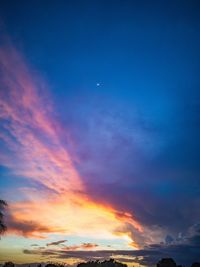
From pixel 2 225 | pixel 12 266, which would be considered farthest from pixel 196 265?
pixel 2 225

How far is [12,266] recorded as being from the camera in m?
98.1

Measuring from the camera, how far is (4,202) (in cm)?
4966

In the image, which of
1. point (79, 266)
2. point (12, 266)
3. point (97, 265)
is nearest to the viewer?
point (12, 266)

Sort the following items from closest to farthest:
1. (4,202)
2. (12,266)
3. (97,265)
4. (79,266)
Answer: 1. (4,202)
2. (12,266)
3. (97,265)
4. (79,266)

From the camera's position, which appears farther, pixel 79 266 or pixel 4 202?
pixel 79 266

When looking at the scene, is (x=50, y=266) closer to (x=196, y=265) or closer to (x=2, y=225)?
(x=196, y=265)

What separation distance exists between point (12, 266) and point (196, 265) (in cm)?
6874

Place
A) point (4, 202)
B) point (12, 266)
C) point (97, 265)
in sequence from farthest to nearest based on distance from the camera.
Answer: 1. point (97, 265)
2. point (12, 266)
3. point (4, 202)

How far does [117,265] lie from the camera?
11625 centimetres

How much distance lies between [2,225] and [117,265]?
255 feet

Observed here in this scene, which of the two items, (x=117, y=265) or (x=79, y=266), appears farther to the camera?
(x=79, y=266)

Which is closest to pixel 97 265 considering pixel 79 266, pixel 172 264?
pixel 79 266

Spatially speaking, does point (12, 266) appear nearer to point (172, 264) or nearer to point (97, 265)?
point (97, 265)

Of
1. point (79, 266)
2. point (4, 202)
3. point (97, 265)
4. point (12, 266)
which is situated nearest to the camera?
point (4, 202)
